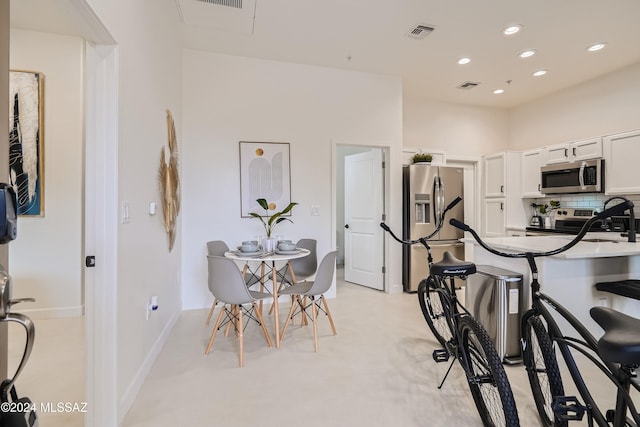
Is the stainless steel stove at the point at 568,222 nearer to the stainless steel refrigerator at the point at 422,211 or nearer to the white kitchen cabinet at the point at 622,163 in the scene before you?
the white kitchen cabinet at the point at 622,163

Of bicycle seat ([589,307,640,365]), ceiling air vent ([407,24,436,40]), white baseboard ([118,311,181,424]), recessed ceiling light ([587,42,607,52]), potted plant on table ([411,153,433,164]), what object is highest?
ceiling air vent ([407,24,436,40])

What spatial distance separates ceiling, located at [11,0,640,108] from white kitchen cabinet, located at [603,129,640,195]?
1.01 meters

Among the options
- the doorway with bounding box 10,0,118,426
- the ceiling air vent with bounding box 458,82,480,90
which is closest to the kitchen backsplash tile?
the ceiling air vent with bounding box 458,82,480,90

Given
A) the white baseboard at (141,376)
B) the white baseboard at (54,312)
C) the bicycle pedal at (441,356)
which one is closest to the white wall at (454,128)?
the bicycle pedal at (441,356)

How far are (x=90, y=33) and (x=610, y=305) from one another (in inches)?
150

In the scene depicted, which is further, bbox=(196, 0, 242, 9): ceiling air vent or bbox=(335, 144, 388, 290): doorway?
bbox=(335, 144, 388, 290): doorway

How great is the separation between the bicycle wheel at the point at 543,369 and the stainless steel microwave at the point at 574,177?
3.45 meters

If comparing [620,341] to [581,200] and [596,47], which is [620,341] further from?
[581,200]

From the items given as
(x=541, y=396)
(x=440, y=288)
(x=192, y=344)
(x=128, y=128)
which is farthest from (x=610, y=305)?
(x=128, y=128)

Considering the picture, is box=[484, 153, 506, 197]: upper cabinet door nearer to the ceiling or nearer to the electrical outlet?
the ceiling

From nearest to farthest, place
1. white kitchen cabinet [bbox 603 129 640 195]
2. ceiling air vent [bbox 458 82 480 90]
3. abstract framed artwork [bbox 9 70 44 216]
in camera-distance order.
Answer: abstract framed artwork [bbox 9 70 44 216]
white kitchen cabinet [bbox 603 129 640 195]
ceiling air vent [bbox 458 82 480 90]

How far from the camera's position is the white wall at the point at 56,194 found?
3273 mm

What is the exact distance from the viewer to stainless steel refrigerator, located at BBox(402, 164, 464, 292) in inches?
173

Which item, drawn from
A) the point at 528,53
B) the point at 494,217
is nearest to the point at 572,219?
the point at 494,217
